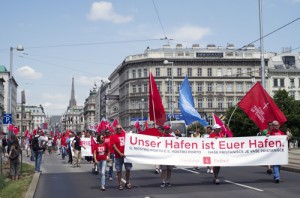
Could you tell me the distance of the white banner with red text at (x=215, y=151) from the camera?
14.9m

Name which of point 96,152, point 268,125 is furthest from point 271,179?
point 96,152

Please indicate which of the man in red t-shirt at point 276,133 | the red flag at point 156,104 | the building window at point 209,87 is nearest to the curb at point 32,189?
the red flag at point 156,104

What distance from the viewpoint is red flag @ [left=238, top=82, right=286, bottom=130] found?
52.2 feet

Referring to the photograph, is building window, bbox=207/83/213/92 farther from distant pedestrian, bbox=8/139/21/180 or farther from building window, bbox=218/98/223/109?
distant pedestrian, bbox=8/139/21/180

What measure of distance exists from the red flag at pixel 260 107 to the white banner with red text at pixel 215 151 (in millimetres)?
820

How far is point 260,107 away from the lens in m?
16.1

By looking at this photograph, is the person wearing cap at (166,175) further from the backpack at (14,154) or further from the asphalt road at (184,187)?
the backpack at (14,154)

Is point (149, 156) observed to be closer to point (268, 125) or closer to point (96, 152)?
point (96, 152)

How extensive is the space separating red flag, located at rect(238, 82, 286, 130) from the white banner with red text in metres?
0.82

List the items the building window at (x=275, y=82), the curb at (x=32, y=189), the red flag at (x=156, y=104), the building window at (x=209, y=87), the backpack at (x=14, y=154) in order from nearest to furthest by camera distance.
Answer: the curb at (x=32, y=189)
the red flag at (x=156, y=104)
the backpack at (x=14, y=154)
the building window at (x=275, y=82)
the building window at (x=209, y=87)

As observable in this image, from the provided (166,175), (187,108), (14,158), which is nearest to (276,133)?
(166,175)

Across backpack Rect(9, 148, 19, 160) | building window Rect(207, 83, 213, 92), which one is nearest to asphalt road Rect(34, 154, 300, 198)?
backpack Rect(9, 148, 19, 160)

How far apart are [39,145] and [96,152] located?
5935 millimetres

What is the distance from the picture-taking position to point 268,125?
1608 cm
